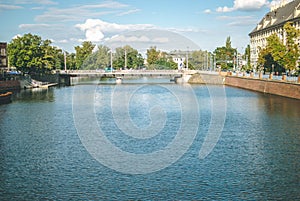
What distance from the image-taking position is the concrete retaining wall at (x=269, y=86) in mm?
57666

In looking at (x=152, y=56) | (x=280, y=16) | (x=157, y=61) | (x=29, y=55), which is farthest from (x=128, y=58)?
(x=29, y=55)

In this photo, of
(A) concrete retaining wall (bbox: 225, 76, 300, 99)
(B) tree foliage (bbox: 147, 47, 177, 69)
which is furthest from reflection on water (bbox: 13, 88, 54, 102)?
(B) tree foliage (bbox: 147, 47, 177, 69)

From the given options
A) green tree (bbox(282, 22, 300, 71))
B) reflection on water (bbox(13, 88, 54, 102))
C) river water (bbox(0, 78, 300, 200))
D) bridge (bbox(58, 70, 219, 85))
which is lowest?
river water (bbox(0, 78, 300, 200))

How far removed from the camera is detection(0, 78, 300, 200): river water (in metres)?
19.2

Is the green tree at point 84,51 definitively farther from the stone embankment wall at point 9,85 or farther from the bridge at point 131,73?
the stone embankment wall at point 9,85

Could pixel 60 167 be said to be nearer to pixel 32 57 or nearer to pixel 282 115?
pixel 282 115

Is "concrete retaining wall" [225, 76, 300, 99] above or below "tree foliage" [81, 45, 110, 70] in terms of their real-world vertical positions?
below

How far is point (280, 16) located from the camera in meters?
108

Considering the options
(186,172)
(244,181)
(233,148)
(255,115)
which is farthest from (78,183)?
(255,115)

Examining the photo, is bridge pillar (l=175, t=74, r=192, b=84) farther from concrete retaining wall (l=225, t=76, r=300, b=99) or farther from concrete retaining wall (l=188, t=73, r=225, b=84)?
concrete retaining wall (l=225, t=76, r=300, b=99)

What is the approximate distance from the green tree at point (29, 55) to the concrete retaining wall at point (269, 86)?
1634 inches

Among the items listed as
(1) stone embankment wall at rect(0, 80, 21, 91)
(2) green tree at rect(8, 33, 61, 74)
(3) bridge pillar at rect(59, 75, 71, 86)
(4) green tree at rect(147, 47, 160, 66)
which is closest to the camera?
(1) stone embankment wall at rect(0, 80, 21, 91)

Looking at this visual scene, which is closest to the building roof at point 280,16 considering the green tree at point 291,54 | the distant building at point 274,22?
the distant building at point 274,22

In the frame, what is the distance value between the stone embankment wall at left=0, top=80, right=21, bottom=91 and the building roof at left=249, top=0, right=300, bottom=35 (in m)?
58.9
